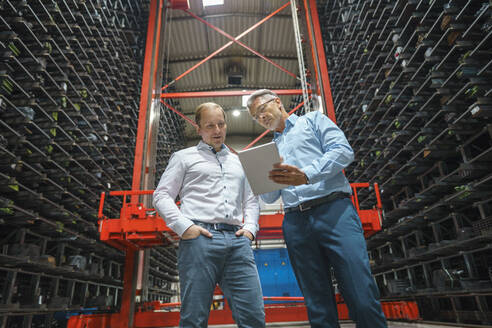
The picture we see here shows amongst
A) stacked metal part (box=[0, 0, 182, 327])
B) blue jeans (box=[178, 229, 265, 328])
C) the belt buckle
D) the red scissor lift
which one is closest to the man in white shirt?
blue jeans (box=[178, 229, 265, 328])

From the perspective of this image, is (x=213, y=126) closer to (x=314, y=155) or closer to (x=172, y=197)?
(x=172, y=197)

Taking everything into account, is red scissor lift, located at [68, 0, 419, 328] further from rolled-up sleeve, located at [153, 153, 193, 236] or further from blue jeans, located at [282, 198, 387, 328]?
blue jeans, located at [282, 198, 387, 328]

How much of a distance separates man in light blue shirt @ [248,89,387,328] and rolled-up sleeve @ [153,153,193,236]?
1.60 feet

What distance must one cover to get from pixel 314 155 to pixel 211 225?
0.70 m

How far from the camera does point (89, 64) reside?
725 cm

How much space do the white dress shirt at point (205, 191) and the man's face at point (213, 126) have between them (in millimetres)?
55

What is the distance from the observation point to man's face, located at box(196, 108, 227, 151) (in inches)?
71.4

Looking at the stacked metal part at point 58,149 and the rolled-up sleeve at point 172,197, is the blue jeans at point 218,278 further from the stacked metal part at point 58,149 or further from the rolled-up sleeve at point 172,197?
the stacked metal part at point 58,149

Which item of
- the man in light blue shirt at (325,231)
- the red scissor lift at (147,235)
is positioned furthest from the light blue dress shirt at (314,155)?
the red scissor lift at (147,235)

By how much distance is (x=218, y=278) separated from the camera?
1.63 meters

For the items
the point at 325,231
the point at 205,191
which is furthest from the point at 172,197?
the point at 325,231

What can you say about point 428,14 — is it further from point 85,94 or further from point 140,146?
point 85,94

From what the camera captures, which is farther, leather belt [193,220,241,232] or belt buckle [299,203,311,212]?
belt buckle [299,203,311,212]

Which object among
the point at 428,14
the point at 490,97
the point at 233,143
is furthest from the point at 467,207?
the point at 233,143
